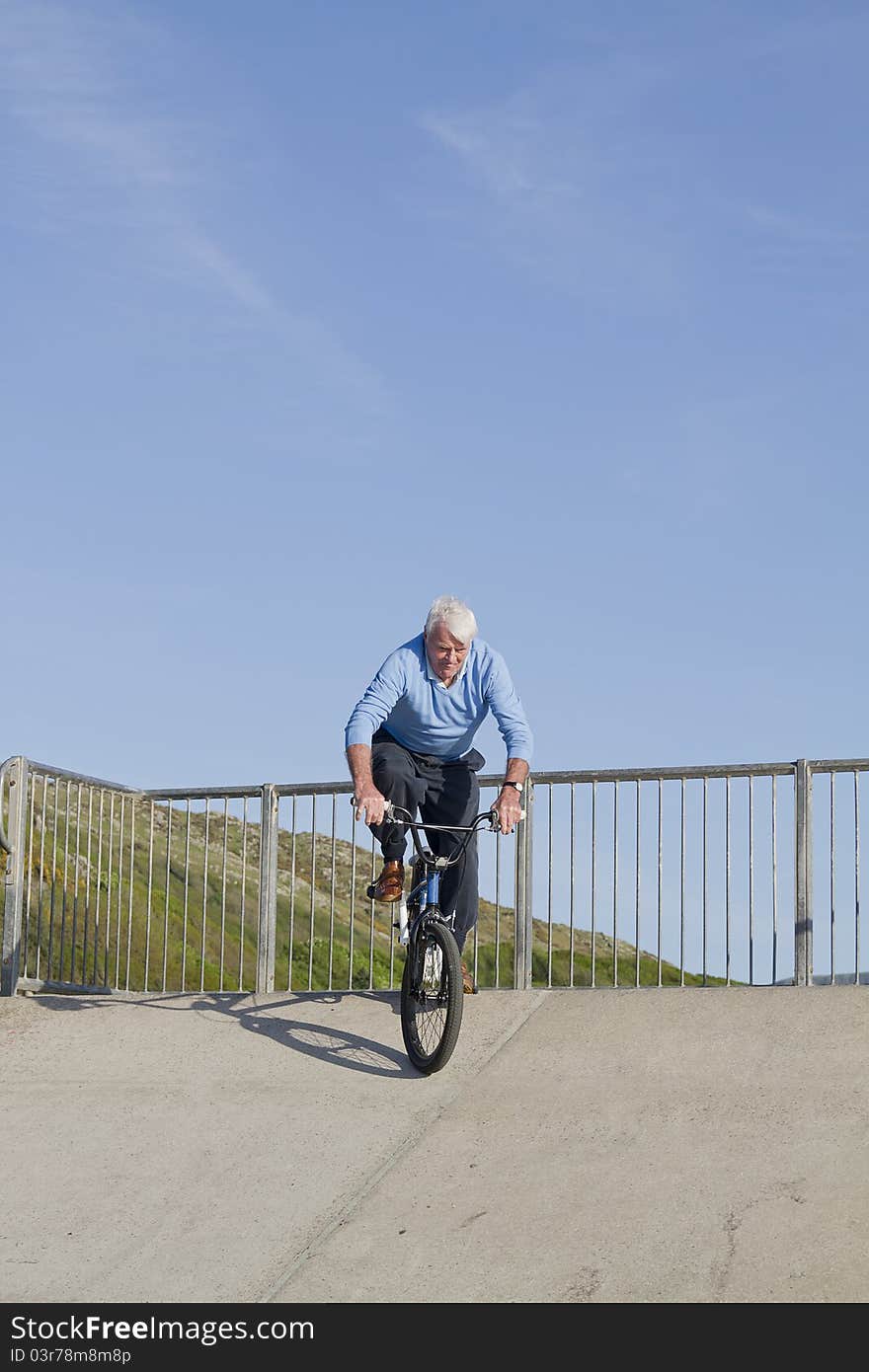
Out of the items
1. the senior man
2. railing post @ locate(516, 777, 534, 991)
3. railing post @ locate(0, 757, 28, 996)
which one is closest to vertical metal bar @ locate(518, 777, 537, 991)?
railing post @ locate(516, 777, 534, 991)

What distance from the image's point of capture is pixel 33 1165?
6988mm

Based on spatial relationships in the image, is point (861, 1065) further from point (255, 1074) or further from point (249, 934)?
point (249, 934)

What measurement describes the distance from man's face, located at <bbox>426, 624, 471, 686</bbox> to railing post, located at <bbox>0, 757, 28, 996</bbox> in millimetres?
3500

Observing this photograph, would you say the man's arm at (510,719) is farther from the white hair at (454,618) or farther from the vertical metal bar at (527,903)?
the vertical metal bar at (527,903)

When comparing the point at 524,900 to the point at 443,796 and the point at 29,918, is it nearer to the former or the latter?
the point at 443,796

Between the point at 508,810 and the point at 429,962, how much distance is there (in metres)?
A: 0.82

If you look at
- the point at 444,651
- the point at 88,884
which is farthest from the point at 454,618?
the point at 88,884

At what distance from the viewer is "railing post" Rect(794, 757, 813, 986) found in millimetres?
9461

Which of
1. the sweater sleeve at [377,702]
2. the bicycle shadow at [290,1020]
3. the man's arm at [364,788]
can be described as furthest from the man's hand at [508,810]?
the bicycle shadow at [290,1020]

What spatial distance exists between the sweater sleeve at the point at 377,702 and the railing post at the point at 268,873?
246 centimetres

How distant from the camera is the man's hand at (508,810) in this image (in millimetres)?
7855

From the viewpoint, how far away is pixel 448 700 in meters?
8.41

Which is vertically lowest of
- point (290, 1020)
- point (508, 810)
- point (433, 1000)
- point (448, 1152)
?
point (448, 1152)
